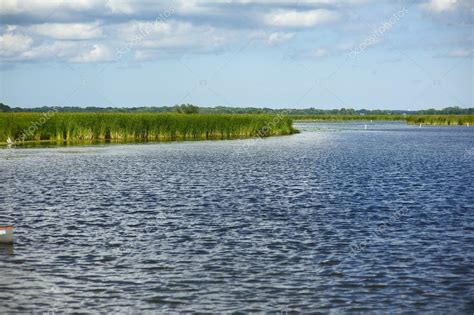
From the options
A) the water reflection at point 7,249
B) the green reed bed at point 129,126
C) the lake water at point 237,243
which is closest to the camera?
the lake water at point 237,243

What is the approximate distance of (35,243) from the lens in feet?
57.5

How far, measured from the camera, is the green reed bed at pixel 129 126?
6384 centimetres

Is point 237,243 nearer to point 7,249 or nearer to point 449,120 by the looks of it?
point 7,249

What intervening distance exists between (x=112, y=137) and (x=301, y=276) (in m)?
62.2

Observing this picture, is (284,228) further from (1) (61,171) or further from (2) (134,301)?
(1) (61,171)

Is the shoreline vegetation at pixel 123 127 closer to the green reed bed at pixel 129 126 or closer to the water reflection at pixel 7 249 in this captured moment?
the green reed bed at pixel 129 126

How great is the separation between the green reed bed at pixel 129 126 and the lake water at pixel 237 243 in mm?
29176

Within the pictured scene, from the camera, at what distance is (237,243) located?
1764 cm

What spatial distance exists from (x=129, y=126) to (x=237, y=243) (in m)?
59.1

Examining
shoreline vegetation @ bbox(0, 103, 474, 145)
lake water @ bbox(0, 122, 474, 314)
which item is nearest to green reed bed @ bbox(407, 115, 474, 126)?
shoreline vegetation @ bbox(0, 103, 474, 145)

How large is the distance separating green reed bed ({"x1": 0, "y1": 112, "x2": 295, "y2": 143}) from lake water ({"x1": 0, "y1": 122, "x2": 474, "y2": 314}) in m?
29.2

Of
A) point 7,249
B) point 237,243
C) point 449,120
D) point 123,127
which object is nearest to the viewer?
point 7,249

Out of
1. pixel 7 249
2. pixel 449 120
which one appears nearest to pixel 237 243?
pixel 7 249

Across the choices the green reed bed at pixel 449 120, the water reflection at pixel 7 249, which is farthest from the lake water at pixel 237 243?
the green reed bed at pixel 449 120
